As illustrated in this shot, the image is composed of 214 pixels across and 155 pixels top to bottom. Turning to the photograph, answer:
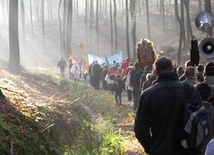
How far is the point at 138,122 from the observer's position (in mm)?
4809

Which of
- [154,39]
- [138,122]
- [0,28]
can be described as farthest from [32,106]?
[0,28]

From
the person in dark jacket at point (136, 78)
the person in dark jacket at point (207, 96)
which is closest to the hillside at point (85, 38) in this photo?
the person in dark jacket at point (136, 78)

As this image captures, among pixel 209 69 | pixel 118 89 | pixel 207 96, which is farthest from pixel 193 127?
pixel 118 89

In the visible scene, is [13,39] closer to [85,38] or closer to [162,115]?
[162,115]

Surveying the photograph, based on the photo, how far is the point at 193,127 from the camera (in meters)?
4.43

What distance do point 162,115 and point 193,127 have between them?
1.56ft

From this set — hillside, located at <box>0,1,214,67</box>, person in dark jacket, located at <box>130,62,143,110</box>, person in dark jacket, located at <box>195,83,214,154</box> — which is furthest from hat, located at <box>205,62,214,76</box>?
hillside, located at <box>0,1,214,67</box>

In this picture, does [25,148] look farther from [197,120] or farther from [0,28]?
[0,28]

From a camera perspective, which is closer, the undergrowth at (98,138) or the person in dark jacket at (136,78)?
the undergrowth at (98,138)

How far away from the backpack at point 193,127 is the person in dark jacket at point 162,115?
0.48ft

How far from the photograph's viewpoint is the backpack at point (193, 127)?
4422 mm

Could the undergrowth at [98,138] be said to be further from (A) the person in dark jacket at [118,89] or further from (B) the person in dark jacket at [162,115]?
(B) the person in dark jacket at [162,115]

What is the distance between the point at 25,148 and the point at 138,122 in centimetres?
258

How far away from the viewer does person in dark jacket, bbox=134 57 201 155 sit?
186 inches
